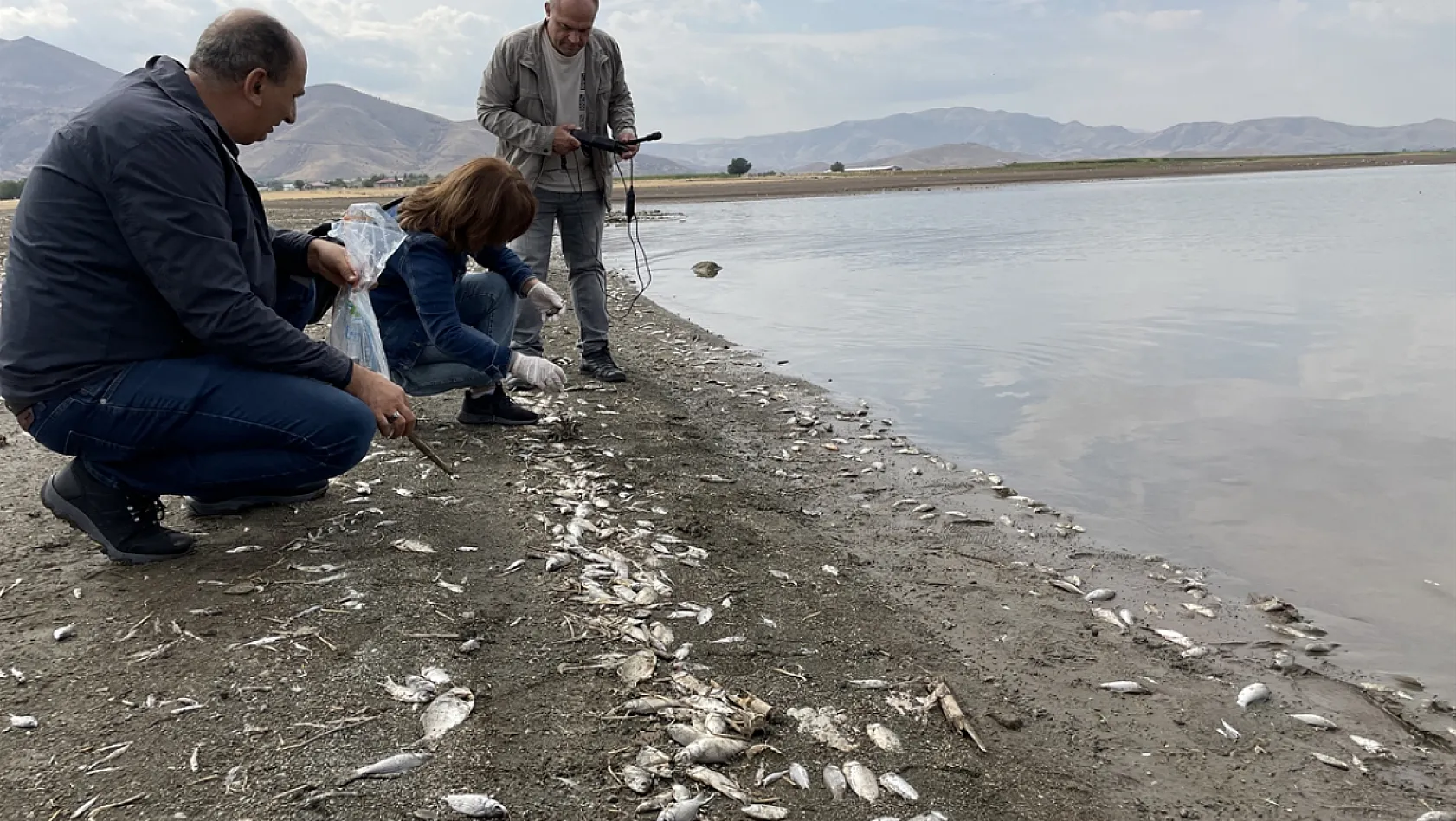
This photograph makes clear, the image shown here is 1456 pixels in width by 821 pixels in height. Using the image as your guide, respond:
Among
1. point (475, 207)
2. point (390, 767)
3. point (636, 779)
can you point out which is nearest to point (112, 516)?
point (390, 767)

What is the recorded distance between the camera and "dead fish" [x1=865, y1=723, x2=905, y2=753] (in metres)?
3.16

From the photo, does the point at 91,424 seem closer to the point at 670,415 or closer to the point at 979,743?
the point at 979,743

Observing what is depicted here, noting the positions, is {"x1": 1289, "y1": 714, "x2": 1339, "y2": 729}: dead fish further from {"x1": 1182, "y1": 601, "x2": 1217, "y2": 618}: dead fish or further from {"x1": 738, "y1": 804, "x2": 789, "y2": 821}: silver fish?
{"x1": 738, "y1": 804, "x2": 789, "y2": 821}: silver fish

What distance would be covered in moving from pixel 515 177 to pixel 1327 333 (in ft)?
38.1

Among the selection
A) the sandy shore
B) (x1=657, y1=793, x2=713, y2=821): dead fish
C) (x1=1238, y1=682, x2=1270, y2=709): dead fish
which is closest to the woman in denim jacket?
the sandy shore

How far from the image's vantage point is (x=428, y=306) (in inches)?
213

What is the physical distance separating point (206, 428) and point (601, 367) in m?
4.48

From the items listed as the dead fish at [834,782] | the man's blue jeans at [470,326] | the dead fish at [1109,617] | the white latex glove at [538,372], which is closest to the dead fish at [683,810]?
the dead fish at [834,782]

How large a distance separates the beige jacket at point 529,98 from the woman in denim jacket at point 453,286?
56.7 inches

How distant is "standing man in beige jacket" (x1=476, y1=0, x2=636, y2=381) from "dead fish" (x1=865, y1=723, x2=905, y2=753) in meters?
4.82

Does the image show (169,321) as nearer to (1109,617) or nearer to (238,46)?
(238,46)

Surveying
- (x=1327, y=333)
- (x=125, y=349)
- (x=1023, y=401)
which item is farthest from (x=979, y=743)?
(x=1327, y=333)

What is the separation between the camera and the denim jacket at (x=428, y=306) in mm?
5379

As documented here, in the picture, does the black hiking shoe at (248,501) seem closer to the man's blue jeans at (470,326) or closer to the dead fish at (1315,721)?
the man's blue jeans at (470,326)
